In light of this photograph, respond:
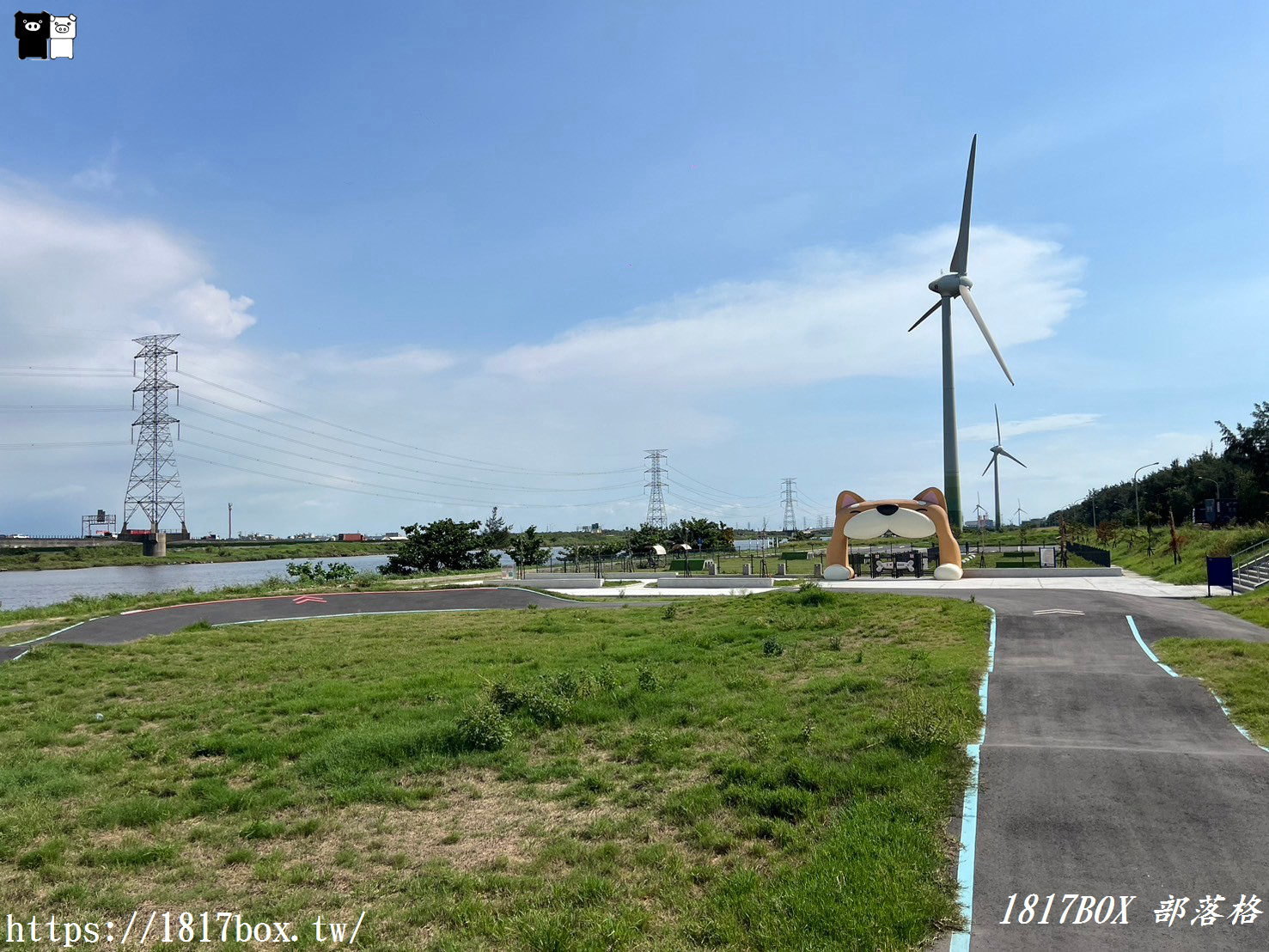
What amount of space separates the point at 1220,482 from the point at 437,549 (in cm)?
6311

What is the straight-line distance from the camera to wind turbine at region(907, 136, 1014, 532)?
58.9 metres

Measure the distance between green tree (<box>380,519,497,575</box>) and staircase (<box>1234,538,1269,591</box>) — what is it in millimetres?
45371

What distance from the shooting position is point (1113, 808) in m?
6.27

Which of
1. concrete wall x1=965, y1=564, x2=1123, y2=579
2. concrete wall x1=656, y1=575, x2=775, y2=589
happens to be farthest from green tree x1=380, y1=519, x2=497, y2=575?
concrete wall x1=965, y1=564, x2=1123, y2=579

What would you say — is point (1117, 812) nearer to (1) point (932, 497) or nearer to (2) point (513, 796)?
(2) point (513, 796)

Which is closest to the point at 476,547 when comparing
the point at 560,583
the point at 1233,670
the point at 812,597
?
the point at 560,583

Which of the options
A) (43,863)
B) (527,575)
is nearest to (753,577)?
(527,575)

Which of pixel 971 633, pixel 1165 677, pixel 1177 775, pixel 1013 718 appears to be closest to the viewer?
pixel 1177 775

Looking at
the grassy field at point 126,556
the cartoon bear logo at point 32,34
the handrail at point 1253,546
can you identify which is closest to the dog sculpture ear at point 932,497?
the handrail at point 1253,546

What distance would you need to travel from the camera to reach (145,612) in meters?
24.0

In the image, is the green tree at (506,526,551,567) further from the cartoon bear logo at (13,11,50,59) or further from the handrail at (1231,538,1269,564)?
the cartoon bear logo at (13,11,50,59)

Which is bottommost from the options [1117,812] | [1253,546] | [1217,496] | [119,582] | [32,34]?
[119,582]

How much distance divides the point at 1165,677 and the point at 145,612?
88.7ft

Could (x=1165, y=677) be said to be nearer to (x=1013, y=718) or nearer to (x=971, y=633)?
(x=1013, y=718)
